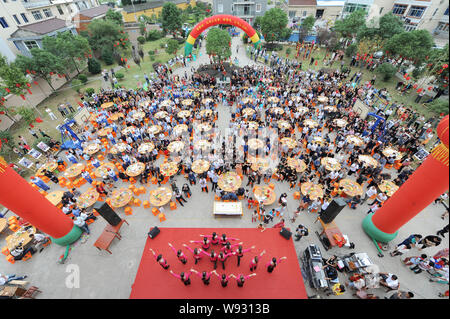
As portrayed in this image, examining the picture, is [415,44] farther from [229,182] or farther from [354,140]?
[229,182]

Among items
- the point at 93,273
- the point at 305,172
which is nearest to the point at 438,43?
the point at 305,172

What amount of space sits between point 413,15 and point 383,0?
26.0 feet

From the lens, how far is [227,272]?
1063cm

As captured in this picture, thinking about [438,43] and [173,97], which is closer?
[173,97]

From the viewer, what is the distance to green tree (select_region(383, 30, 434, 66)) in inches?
1051

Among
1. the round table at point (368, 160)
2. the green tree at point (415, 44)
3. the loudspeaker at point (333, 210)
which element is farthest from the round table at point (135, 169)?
the green tree at point (415, 44)

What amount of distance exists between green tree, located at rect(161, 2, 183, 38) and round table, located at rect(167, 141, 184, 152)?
4460 cm

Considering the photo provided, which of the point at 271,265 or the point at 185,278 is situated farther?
the point at 271,265

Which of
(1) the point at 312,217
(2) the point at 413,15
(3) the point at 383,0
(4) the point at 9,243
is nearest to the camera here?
(4) the point at 9,243

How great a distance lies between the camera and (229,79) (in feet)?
105

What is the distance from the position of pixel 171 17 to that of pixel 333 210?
2171 inches

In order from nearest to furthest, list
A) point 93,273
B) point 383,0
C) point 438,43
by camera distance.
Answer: point 93,273, point 438,43, point 383,0

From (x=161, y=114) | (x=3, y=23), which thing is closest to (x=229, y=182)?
(x=161, y=114)

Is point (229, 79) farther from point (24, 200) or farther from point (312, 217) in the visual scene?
point (24, 200)
